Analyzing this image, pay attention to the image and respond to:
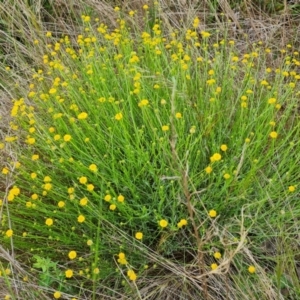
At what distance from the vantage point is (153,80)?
1.98 metres

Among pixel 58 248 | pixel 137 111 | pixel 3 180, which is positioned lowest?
pixel 58 248

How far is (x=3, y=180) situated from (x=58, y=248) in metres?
0.43

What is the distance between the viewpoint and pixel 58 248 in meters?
1.76

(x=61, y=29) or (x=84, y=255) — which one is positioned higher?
(x=61, y=29)

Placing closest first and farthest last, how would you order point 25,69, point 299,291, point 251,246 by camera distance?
point 299,291 < point 251,246 < point 25,69

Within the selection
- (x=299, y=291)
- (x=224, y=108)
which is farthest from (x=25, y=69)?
(x=299, y=291)

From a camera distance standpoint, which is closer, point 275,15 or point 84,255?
point 84,255

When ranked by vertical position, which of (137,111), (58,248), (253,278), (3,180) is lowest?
(253,278)

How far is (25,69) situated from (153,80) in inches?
36.7

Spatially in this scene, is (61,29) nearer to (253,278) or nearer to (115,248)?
(115,248)

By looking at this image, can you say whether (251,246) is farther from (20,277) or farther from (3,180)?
(3,180)

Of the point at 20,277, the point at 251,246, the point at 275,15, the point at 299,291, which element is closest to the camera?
the point at 299,291

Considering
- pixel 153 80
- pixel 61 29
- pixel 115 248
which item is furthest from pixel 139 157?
pixel 61 29

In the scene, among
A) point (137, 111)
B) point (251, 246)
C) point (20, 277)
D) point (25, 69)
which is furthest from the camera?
point (25, 69)
